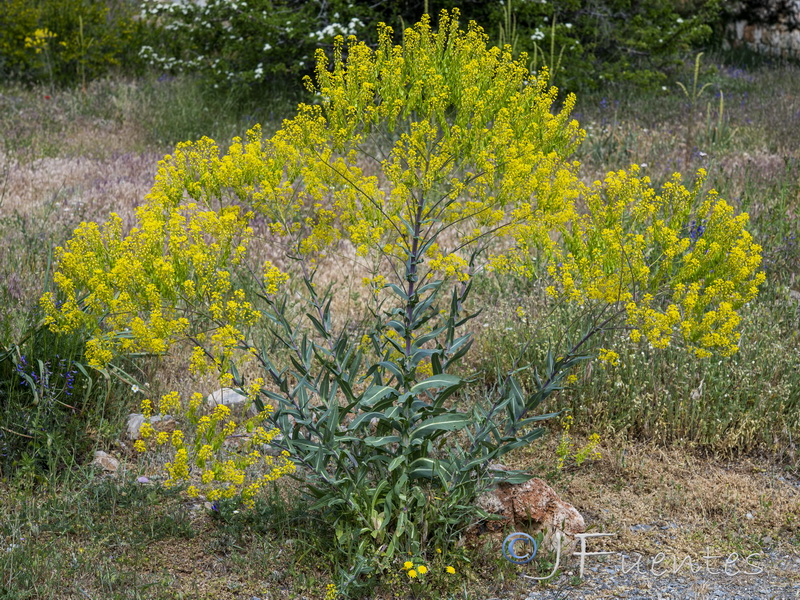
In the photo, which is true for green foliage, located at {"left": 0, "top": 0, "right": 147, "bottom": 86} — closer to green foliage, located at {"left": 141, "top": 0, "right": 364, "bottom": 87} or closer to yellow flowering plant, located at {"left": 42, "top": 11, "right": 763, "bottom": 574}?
green foliage, located at {"left": 141, "top": 0, "right": 364, "bottom": 87}

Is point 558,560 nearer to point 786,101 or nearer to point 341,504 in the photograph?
point 341,504

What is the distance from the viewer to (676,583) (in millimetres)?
3307

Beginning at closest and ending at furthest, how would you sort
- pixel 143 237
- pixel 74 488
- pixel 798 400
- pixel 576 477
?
pixel 143 237, pixel 74 488, pixel 576 477, pixel 798 400

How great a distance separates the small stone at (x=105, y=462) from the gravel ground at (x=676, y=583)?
204 centimetres

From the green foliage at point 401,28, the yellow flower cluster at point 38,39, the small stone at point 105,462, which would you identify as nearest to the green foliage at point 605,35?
the green foliage at point 401,28

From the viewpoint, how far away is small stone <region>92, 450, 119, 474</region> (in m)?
3.88

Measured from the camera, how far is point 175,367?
185 inches

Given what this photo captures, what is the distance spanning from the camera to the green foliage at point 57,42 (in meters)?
11.3

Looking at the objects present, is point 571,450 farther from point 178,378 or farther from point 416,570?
point 178,378

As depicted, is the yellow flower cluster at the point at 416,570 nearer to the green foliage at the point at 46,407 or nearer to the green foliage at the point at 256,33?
the green foliage at the point at 46,407

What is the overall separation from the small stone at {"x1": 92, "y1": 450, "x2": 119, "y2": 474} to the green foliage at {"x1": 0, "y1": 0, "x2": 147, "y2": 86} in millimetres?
8432

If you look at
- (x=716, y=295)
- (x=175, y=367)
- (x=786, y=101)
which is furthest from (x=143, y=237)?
(x=786, y=101)

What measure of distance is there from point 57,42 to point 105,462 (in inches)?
390

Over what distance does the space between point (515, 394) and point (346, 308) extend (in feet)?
8.30
